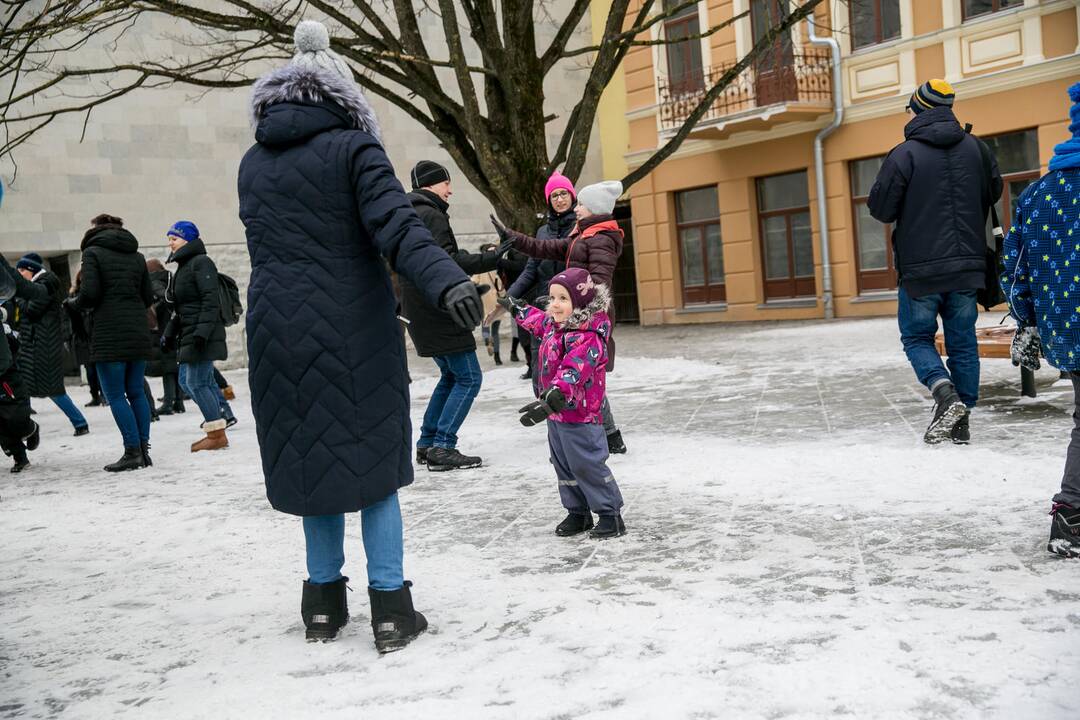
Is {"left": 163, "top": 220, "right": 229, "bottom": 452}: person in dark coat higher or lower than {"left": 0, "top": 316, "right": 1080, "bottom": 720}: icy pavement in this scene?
higher

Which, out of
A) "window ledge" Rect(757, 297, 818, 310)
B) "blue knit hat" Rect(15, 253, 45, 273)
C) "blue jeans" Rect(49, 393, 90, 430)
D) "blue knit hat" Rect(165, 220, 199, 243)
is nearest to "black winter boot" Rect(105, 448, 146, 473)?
"blue knit hat" Rect(165, 220, 199, 243)

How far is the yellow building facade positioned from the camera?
17.8 m

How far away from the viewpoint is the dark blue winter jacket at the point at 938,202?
7109 millimetres

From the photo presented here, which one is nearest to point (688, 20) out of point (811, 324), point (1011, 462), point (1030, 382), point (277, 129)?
point (811, 324)

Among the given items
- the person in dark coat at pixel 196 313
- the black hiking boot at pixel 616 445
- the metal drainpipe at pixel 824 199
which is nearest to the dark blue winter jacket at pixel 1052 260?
the black hiking boot at pixel 616 445

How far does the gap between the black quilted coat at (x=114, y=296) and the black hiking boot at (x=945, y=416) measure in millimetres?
5774

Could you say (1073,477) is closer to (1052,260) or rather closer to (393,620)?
(1052,260)

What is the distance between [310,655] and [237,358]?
17694mm

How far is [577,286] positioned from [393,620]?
6.14 ft

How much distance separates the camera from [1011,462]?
596 centimetres

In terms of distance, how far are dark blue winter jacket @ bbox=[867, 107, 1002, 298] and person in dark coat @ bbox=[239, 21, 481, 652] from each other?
4316mm

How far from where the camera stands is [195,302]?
9.06 meters

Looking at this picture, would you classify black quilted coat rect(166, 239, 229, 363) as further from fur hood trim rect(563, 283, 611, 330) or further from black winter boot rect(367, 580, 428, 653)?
black winter boot rect(367, 580, 428, 653)

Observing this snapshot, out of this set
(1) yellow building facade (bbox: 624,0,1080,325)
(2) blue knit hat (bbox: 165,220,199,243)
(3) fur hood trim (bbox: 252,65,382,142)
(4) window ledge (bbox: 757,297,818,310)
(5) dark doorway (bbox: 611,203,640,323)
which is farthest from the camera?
(5) dark doorway (bbox: 611,203,640,323)
